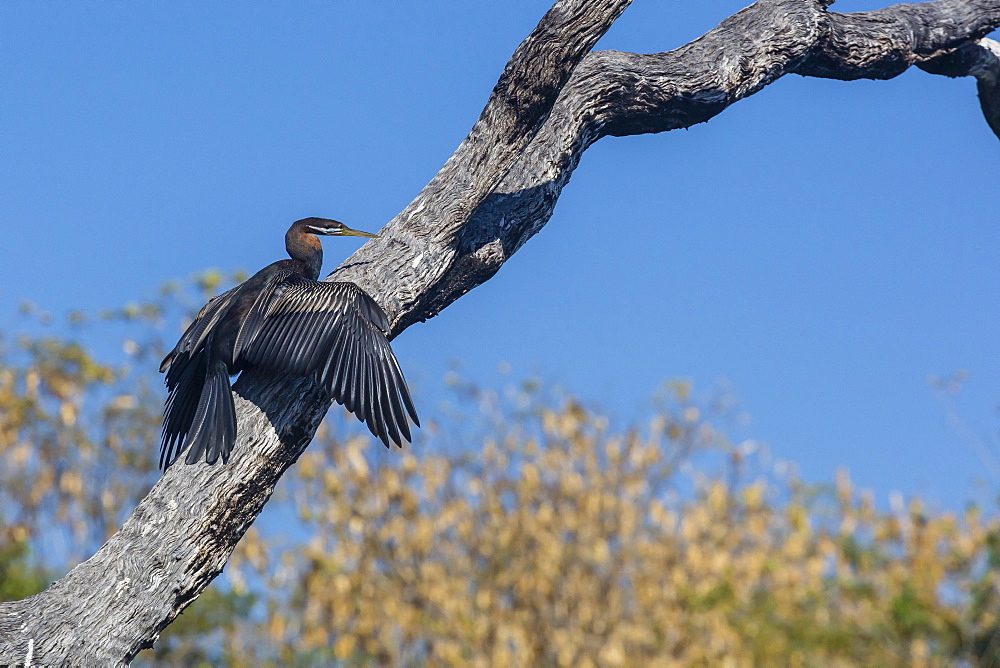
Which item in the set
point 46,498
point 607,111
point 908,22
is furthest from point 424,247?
point 46,498

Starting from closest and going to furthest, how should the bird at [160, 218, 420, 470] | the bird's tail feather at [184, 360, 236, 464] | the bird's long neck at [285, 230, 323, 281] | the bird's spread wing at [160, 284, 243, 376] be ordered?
the bird's tail feather at [184, 360, 236, 464], the bird at [160, 218, 420, 470], the bird's spread wing at [160, 284, 243, 376], the bird's long neck at [285, 230, 323, 281]

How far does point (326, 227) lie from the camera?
4145mm

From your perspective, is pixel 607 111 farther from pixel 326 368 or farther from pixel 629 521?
pixel 629 521

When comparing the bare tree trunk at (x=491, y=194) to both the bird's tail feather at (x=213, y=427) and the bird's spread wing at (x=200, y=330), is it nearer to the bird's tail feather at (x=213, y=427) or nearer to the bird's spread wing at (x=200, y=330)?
the bird's tail feather at (x=213, y=427)

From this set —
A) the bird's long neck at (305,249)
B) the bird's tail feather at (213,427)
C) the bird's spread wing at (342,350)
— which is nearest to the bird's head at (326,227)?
the bird's long neck at (305,249)

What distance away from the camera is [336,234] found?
4145 mm

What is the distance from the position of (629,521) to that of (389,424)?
6.40 metres

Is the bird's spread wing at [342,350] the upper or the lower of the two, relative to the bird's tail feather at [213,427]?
upper

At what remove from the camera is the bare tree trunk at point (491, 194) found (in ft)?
9.69

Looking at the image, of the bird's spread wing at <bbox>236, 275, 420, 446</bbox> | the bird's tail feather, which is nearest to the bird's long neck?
the bird's spread wing at <bbox>236, 275, 420, 446</bbox>

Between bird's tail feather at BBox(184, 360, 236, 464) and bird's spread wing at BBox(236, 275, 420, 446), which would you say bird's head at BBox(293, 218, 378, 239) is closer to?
bird's spread wing at BBox(236, 275, 420, 446)

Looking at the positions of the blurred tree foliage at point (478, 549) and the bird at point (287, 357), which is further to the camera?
the blurred tree foliage at point (478, 549)

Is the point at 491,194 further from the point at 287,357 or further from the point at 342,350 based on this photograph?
the point at 287,357

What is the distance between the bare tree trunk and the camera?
9.69 feet
